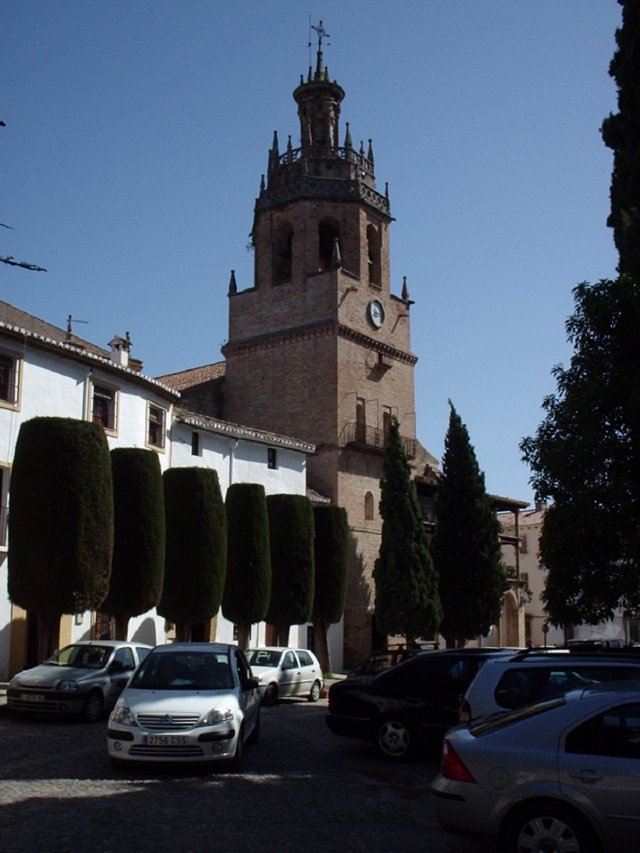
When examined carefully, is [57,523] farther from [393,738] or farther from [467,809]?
[467,809]

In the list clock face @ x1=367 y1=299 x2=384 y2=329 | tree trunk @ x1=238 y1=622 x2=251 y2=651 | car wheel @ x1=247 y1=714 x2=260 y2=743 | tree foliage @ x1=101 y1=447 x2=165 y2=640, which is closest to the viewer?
car wheel @ x1=247 y1=714 x2=260 y2=743

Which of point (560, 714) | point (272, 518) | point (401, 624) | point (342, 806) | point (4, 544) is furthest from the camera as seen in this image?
point (401, 624)

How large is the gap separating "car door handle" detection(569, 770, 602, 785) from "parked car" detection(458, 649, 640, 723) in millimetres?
3072

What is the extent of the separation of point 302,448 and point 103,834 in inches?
1122

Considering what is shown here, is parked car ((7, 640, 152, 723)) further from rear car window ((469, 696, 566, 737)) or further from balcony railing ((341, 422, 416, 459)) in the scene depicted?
balcony railing ((341, 422, 416, 459))

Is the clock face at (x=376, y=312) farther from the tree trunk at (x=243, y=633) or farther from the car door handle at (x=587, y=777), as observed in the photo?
the car door handle at (x=587, y=777)

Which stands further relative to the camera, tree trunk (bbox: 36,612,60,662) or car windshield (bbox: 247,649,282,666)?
car windshield (bbox: 247,649,282,666)

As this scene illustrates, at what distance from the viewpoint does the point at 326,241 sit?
4484cm

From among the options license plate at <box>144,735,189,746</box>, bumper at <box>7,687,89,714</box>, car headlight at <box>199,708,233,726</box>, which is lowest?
bumper at <box>7,687,89,714</box>

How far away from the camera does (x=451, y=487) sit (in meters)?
38.8

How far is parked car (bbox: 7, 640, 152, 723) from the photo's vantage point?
15836mm

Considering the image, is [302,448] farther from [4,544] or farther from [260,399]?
[4,544]

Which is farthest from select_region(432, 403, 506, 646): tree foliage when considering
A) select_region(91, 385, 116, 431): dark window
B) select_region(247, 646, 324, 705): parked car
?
select_region(91, 385, 116, 431): dark window

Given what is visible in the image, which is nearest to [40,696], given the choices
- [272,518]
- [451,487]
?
[272,518]
